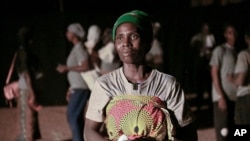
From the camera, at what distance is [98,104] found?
2496 mm

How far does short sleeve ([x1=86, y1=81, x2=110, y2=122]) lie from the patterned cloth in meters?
0.07

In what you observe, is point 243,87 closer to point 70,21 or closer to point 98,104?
point 98,104

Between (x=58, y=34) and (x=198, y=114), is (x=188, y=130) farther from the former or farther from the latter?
(x=58, y=34)

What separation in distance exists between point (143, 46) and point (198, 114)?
7396 millimetres

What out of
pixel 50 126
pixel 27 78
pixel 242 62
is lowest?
pixel 50 126

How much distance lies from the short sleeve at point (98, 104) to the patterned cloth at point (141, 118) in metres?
0.07

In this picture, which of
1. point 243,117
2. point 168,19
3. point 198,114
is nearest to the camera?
point 243,117

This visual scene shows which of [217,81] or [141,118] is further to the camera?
[217,81]

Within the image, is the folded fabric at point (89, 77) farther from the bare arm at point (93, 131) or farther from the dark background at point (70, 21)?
the dark background at point (70, 21)

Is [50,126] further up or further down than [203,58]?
further down

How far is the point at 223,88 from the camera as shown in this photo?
577cm

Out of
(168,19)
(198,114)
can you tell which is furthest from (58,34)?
(198,114)

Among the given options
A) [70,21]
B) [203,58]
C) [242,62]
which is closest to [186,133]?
[242,62]

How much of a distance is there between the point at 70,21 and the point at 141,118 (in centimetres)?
916
